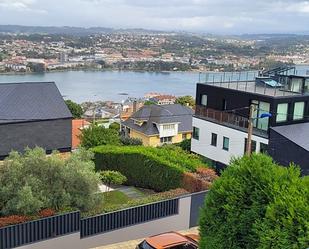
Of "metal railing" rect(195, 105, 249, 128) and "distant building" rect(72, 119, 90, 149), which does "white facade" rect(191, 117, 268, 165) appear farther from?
"distant building" rect(72, 119, 90, 149)

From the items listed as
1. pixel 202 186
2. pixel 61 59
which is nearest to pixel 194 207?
pixel 202 186

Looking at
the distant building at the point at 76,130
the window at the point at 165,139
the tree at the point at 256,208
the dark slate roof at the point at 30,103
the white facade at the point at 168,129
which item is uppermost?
the tree at the point at 256,208

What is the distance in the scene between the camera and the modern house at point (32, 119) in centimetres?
2578

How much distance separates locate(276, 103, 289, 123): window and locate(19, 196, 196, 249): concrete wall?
525 inches

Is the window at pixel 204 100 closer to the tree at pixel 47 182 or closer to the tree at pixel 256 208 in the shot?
the tree at pixel 47 182

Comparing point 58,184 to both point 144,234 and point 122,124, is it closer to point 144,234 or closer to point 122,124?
point 144,234

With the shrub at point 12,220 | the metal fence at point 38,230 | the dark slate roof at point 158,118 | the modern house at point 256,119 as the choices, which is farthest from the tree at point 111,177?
the dark slate roof at point 158,118

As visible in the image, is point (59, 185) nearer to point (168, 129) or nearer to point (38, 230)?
point (38, 230)

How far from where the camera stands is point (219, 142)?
28469 millimetres

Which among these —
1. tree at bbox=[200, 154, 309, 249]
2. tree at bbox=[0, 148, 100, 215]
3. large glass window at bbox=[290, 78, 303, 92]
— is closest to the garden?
tree at bbox=[0, 148, 100, 215]

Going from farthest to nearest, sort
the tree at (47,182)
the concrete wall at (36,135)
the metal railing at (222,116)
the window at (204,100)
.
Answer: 1. the window at (204,100)
2. the metal railing at (222,116)
3. the concrete wall at (36,135)
4. the tree at (47,182)

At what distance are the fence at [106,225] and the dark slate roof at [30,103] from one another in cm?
1480

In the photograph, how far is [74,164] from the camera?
1419 centimetres

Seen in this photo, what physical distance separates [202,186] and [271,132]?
10446 millimetres
